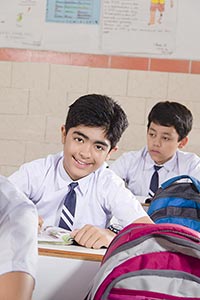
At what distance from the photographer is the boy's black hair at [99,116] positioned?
7.88 ft

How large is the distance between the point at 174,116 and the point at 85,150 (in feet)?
5.18

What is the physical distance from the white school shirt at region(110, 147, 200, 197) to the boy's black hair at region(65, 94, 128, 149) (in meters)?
1.39

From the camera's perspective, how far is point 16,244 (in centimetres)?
111

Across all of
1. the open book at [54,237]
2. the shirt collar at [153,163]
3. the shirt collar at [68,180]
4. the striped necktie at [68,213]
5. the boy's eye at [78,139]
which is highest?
the boy's eye at [78,139]

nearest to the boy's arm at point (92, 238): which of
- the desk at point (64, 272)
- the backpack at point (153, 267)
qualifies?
the desk at point (64, 272)

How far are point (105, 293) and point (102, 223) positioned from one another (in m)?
1.26

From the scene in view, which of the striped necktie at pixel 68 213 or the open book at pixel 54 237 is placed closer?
the open book at pixel 54 237

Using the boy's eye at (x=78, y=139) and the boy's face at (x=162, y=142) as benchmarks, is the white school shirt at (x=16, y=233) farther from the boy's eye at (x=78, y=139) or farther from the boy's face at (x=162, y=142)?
the boy's face at (x=162, y=142)

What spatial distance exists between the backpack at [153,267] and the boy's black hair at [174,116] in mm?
2604

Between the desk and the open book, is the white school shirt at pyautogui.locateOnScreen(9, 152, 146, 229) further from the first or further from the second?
the desk

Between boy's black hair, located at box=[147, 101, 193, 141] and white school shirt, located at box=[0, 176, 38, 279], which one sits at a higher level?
white school shirt, located at box=[0, 176, 38, 279]

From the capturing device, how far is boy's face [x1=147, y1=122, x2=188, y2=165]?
3.78 metres

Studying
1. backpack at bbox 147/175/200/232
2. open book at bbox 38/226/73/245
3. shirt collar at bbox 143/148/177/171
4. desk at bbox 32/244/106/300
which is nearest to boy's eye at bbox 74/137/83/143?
backpack at bbox 147/175/200/232

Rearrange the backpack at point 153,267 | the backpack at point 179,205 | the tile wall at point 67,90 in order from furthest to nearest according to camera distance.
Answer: the tile wall at point 67,90, the backpack at point 179,205, the backpack at point 153,267
